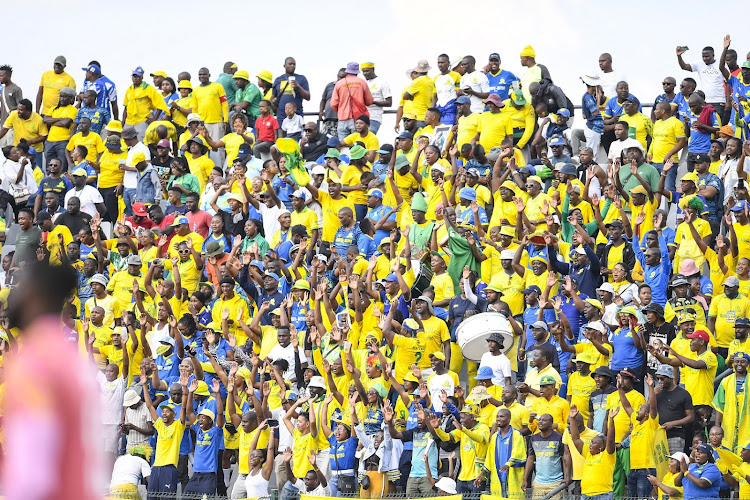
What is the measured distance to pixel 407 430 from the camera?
516 inches

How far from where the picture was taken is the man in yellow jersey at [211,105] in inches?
782

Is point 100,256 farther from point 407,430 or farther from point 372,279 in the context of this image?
point 407,430

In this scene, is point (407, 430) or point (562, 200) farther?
point (562, 200)

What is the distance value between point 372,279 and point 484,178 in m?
2.22

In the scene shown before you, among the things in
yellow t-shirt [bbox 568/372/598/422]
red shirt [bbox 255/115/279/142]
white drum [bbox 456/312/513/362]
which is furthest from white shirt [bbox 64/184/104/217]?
yellow t-shirt [bbox 568/372/598/422]

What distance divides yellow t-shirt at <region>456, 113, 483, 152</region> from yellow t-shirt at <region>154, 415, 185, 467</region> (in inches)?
225

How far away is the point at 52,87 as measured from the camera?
67.2ft

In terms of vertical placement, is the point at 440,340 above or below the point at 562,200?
below

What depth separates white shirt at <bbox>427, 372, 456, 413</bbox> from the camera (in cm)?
1331

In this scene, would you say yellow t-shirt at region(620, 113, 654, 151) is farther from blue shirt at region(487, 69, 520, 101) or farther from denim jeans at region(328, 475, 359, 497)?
denim jeans at region(328, 475, 359, 497)

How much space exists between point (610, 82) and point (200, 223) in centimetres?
598

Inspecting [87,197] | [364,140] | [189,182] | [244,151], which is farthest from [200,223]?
[364,140]

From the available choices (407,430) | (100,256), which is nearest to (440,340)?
(407,430)

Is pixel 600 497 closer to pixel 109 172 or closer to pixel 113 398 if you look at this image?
pixel 113 398
